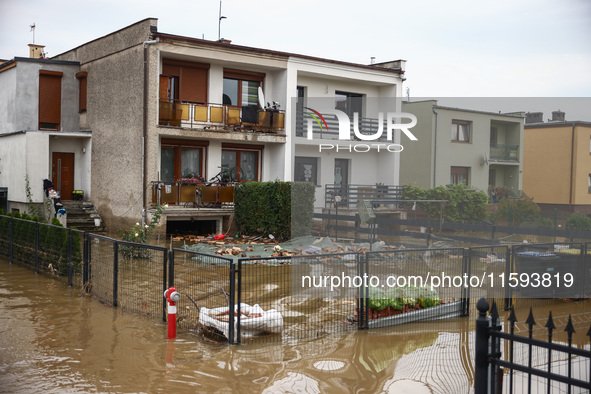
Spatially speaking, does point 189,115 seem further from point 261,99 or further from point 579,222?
point 579,222

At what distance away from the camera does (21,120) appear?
23.8m

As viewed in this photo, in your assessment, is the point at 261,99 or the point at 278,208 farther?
the point at 261,99

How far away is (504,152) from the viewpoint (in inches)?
1053

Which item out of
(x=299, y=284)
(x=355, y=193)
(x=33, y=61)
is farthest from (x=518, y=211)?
(x=33, y=61)

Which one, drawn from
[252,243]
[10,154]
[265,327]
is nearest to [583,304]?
[265,327]

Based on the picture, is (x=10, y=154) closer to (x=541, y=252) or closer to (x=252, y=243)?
(x=252, y=243)

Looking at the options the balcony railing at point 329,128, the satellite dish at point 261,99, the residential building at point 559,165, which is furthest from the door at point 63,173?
the residential building at point 559,165

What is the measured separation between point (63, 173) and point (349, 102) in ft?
42.5

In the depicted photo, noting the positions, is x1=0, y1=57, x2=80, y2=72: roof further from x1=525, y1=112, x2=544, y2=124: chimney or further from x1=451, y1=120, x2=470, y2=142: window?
x1=525, y1=112, x2=544, y2=124: chimney

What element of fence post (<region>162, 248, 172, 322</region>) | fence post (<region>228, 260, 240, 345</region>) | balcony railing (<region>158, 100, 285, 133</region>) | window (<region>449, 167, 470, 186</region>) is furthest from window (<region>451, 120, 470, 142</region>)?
fence post (<region>228, 260, 240, 345</region>)

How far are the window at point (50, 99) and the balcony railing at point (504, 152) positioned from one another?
19.2 meters

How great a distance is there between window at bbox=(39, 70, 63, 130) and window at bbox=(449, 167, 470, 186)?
1805 centimetres

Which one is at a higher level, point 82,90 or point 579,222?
point 82,90

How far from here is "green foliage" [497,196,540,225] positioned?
2056 centimetres
